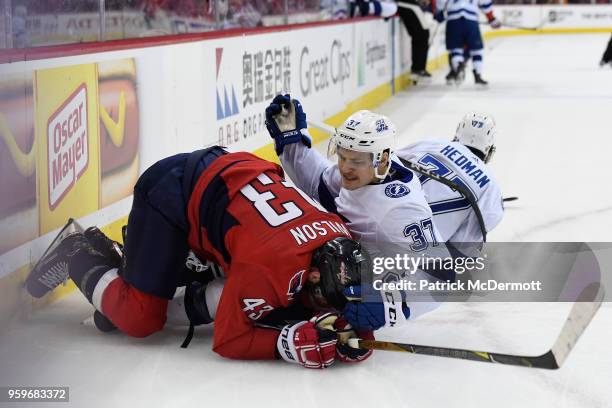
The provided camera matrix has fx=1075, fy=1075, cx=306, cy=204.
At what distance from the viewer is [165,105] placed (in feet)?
14.6

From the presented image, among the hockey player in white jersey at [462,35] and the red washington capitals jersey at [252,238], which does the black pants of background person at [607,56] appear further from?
the red washington capitals jersey at [252,238]

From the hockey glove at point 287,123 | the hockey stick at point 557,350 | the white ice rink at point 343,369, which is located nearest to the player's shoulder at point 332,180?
the hockey glove at point 287,123

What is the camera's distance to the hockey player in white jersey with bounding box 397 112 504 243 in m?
3.71

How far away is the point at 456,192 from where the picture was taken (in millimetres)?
3721

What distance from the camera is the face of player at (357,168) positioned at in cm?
308

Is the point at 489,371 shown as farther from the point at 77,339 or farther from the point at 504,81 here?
the point at 504,81

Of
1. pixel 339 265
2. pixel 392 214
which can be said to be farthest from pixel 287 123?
pixel 339 265

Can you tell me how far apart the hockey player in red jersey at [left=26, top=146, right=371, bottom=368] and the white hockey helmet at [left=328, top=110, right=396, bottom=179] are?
0.20 metres

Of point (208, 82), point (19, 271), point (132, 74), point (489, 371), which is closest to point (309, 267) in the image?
point (489, 371)

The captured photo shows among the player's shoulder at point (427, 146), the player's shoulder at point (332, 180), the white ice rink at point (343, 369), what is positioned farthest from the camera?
the player's shoulder at point (427, 146)

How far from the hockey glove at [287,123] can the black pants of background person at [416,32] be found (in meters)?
8.07

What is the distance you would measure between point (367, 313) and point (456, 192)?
1.04 metres

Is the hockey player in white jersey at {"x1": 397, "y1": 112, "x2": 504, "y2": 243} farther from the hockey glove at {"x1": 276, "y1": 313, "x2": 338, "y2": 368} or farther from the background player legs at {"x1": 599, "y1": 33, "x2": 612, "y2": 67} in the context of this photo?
the background player legs at {"x1": 599, "y1": 33, "x2": 612, "y2": 67}

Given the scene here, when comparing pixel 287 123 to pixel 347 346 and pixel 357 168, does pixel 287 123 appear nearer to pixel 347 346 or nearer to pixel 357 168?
pixel 357 168
